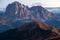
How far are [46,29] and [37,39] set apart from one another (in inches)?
199

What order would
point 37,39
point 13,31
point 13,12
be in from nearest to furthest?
point 37,39
point 13,31
point 13,12

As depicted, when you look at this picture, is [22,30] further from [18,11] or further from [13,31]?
[18,11]

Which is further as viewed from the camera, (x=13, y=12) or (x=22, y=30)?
(x=13, y=12)

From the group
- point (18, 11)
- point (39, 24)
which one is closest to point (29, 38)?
point (39, 24)

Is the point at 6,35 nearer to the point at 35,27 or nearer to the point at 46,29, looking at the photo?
the point at 35,27

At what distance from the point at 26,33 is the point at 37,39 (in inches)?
181

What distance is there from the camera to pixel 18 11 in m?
105

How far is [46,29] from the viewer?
57312 mm

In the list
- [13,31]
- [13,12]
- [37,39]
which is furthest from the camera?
[13,12]

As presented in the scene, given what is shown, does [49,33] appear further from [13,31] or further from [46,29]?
[13,31]

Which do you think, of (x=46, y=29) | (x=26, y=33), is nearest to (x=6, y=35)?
(x=26, y=33)

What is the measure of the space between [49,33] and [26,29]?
321 inches

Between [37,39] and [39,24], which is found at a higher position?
[39,24]

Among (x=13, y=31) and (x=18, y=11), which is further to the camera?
(x=18, y=11)
